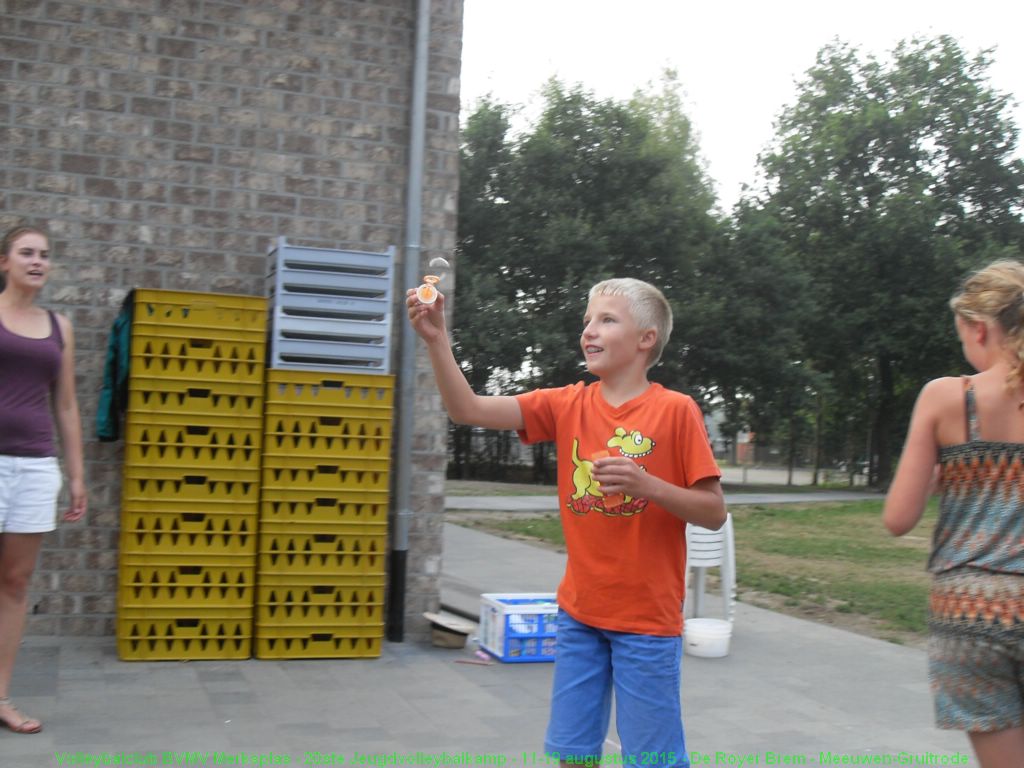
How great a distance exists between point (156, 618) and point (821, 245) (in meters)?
31.2

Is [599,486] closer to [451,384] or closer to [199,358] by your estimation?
[451,384]

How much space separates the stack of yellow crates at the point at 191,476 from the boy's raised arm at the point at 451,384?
121 inches

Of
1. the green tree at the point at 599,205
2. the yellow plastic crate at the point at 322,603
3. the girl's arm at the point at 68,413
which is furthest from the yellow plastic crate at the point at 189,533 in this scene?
the green tree at the point at 599,205

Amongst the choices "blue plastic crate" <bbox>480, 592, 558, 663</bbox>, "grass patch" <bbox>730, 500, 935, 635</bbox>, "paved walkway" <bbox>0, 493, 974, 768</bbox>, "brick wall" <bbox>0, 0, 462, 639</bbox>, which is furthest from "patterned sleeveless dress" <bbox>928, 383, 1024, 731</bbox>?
"grass patch" <bbox>730, 500, 935, 635</bbox>

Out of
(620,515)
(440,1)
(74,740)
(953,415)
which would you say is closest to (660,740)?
(620,515)

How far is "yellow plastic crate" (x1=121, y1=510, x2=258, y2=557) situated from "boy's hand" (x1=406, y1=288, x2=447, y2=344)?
344 cm

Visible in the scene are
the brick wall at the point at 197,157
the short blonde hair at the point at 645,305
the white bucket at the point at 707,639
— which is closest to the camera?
the short blonde hair at the point at 645,305

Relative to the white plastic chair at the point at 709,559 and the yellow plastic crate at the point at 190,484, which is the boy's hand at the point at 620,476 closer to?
the yellow plastic crate at the point at 190,484

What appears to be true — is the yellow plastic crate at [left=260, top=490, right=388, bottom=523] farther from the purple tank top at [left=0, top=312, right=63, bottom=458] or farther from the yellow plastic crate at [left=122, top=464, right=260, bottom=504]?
the purple tank top at [left=0, top=312, right=63, bottom=458]

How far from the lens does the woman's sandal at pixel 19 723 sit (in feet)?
15.7

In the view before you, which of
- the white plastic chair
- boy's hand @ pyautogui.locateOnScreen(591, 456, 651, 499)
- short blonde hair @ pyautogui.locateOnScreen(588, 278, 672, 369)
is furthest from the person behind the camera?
the white plastic chair

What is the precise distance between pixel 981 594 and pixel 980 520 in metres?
0.19

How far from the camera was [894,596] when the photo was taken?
1055 cm

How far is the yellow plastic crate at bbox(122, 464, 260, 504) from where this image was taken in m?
6.31
